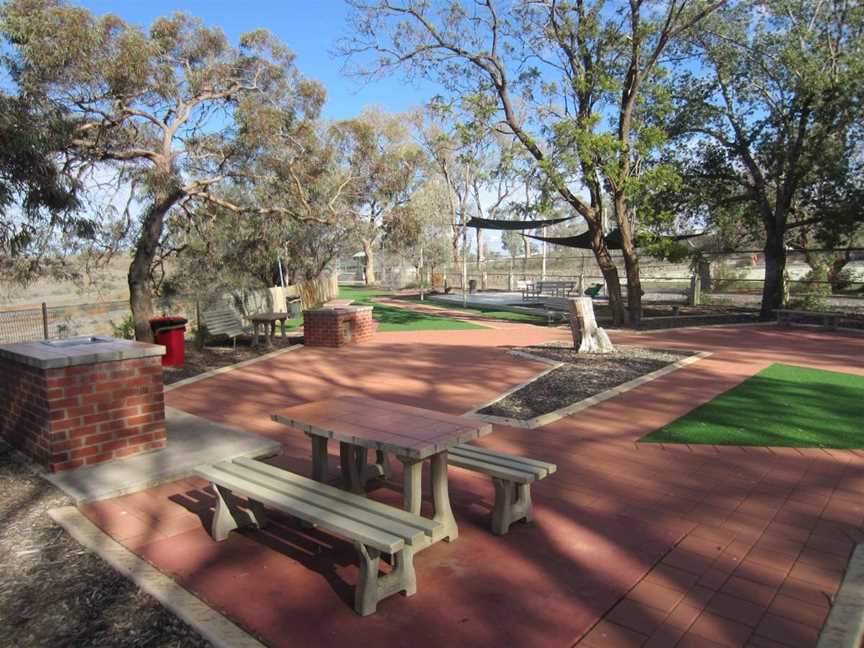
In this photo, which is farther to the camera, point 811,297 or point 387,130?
point 387,130

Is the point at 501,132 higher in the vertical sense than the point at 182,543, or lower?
higher

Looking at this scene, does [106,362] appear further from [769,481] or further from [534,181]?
[534,181]

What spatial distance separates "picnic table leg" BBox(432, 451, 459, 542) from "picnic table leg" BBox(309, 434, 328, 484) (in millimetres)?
805

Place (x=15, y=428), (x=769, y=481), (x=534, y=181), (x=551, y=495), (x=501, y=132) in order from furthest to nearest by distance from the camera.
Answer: (x=534, y=181) < (x=501, y=132) < (x=15, y=428) < (x=769, y=481) < (x=551, y=495)

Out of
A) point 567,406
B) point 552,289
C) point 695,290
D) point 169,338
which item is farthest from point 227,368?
point 695,290

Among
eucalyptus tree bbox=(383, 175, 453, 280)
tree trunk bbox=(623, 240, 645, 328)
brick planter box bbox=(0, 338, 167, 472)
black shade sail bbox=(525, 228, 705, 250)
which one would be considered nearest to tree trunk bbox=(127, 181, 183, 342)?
brick planter box bbox=(0, 338, 167, 472)

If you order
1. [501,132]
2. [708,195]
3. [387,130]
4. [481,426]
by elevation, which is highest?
[387,130]

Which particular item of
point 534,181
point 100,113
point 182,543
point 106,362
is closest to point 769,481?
point 182,543

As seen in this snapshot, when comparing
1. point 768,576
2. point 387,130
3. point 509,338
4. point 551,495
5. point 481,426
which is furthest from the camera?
point 387,130

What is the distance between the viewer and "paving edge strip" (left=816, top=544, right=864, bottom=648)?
2.57 meters

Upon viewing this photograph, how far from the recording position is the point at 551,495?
4.20 metres

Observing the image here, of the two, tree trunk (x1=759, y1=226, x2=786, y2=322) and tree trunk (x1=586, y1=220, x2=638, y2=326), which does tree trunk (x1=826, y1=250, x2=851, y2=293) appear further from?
tree trunk (x1=586, y1=220, x2=638, y2=326)

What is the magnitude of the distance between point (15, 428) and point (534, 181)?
13388 millimetres

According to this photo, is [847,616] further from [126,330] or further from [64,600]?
[126,330]
